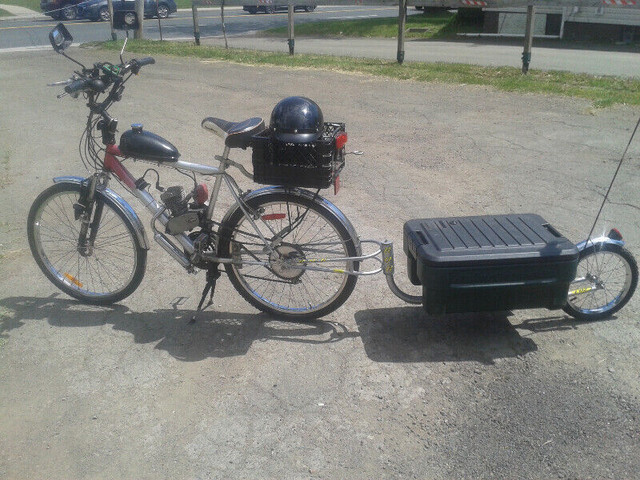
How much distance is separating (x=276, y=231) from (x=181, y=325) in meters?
0.88

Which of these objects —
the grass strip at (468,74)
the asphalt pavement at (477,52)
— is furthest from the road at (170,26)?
the grass strip at (468,74)

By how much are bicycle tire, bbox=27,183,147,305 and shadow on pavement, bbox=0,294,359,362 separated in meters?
0.14

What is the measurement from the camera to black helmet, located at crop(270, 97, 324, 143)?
12.6ft

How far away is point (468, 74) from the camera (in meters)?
12.0

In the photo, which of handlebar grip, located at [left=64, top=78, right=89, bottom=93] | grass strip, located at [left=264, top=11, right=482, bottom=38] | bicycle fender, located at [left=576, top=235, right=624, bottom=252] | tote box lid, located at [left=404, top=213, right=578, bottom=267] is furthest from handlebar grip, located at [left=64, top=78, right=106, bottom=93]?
grass strip, located at [left=264, top=11, right=482, bottom=38]

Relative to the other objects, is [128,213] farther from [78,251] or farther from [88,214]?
[78,251]

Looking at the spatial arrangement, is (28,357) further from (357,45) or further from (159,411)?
(357,45)

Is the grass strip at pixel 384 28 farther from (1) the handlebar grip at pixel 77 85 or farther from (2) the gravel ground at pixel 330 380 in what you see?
(1) the handlebar grip at pixel 77 85

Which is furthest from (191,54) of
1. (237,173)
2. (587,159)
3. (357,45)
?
(587,159)

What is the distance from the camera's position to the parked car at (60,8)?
29.5 m

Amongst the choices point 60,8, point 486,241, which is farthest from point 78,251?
point 60,8

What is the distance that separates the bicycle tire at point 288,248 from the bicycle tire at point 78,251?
658 mm

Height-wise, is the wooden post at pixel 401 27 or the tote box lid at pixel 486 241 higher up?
the wooden post at pixel 401 27

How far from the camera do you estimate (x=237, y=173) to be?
7.00m
